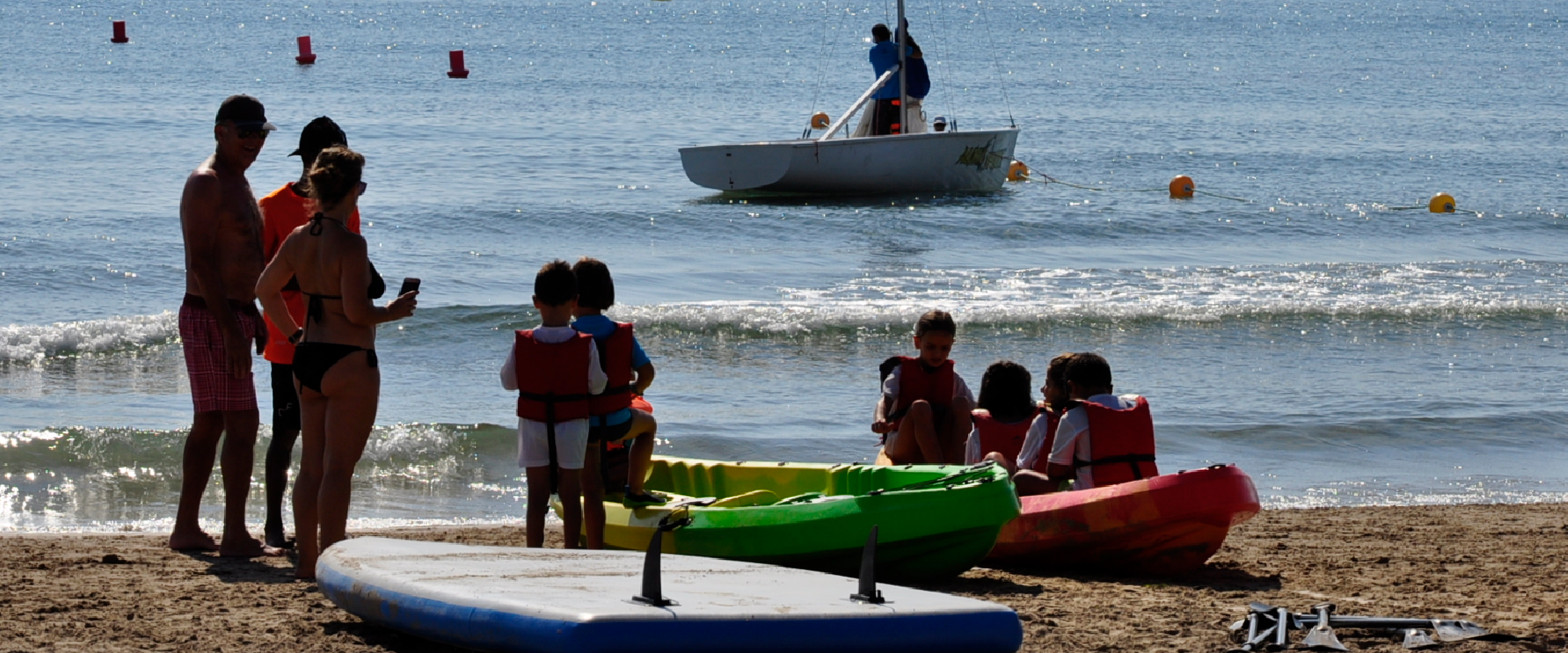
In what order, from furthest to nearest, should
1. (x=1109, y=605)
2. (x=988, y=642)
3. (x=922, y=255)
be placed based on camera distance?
1. (x=922, y=255)
2. (x=1109, y=605)
3. (x=988, y=642)

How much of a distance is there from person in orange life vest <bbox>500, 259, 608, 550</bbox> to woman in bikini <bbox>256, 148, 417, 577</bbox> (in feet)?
1.77

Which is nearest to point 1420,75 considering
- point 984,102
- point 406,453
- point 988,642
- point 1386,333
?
point 984,102

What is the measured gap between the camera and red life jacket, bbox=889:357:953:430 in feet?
20.8

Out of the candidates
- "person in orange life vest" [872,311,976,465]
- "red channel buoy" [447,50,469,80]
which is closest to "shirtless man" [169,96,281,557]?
"person in orange life vest" [872,311,976,465]

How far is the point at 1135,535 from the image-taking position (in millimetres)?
5570

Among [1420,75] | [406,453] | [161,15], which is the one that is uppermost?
[161,15]

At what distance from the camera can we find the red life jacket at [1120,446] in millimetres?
5809

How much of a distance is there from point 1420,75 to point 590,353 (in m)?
50.9

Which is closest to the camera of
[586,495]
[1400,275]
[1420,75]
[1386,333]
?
[586,495]

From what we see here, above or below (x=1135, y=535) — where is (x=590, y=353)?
above

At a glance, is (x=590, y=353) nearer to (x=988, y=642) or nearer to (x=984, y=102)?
(x=988, y=642)

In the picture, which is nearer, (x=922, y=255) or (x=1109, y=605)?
(x=1109, y=605)

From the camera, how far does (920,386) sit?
6363 millimetres

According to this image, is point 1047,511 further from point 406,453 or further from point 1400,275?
point 1400,275
